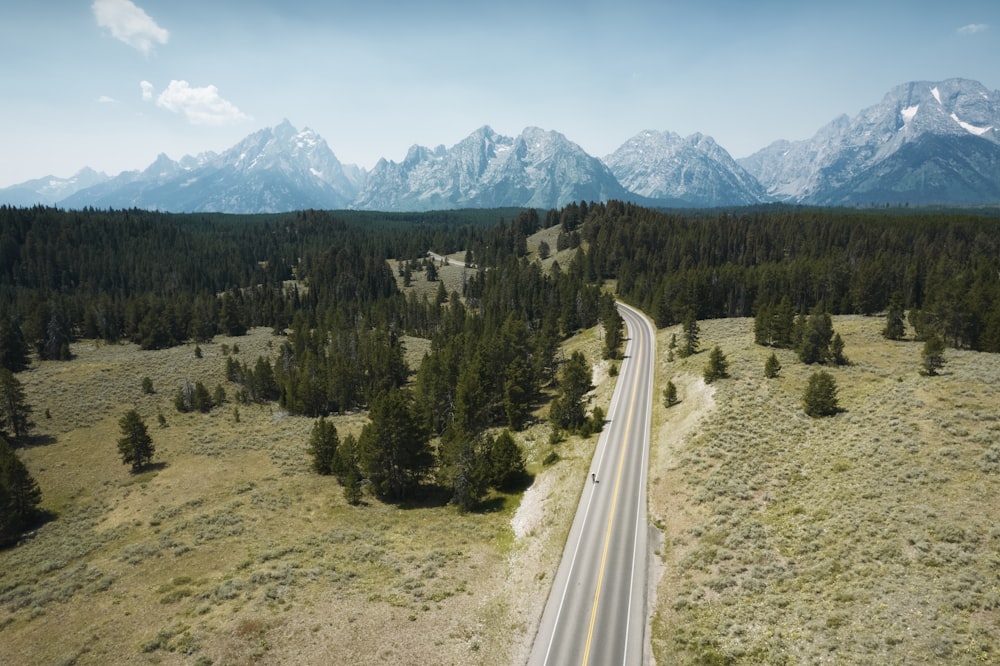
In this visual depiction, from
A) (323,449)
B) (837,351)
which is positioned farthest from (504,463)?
(837,351)

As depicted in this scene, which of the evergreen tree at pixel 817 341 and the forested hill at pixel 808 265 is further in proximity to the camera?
the forested hill at pixel 808 265

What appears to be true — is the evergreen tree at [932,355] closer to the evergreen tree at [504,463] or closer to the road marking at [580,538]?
the road marking at [580,538]

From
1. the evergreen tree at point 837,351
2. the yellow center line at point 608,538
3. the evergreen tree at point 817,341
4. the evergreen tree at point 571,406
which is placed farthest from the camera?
the evergreen tree at point 571,406

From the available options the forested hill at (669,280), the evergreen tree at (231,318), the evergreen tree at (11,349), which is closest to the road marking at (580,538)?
the forested hill at (669,280)

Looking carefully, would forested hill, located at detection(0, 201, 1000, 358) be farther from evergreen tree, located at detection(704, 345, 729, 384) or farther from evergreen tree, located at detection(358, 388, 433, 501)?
evergreen tree, located at detection(358, 388, 433, 501)

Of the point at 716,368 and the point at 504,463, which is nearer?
the point at 504,463

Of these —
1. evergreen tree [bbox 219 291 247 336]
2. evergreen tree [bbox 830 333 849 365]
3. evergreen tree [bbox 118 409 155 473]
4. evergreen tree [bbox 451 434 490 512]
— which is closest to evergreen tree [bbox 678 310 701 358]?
evergreen tree [bbox 830 333 849 365]

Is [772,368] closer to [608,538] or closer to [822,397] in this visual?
[822,397]
